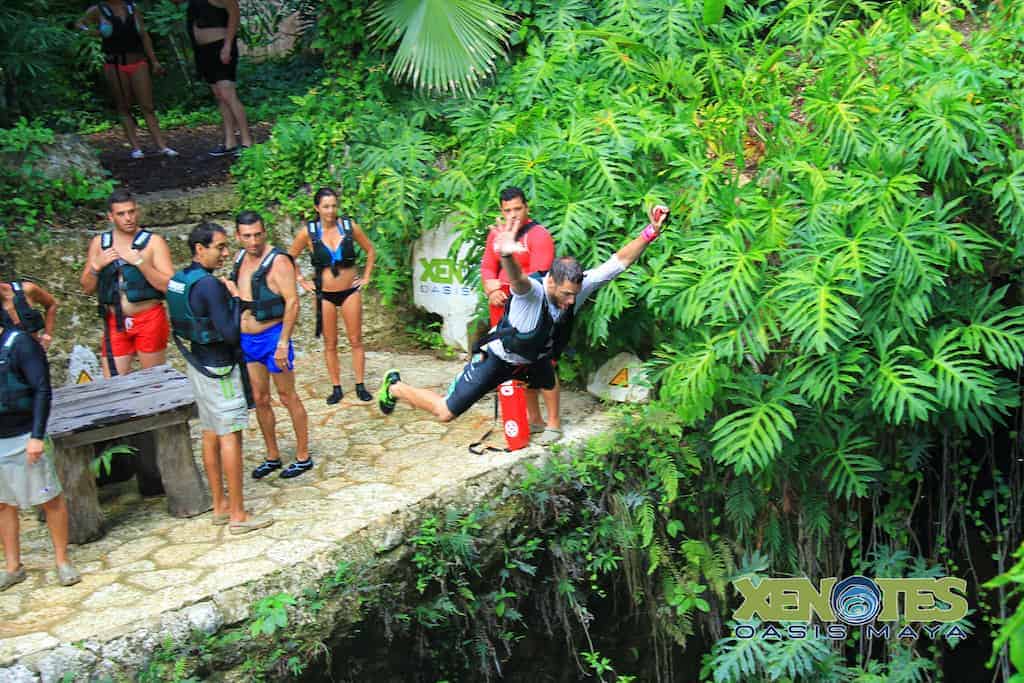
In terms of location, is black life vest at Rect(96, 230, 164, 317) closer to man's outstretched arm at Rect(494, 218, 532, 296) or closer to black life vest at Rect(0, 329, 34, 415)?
black life vest at Rect(0, 329, 34, 415)

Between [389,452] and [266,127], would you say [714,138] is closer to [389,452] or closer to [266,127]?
[389,452]

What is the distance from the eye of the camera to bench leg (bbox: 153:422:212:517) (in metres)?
6.38

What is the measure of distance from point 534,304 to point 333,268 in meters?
2.09

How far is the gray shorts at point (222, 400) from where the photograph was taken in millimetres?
6012

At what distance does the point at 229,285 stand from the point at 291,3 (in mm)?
5925

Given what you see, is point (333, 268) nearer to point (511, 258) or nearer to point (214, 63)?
point (511, 258)

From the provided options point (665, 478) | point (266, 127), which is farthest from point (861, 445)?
point (266, 127)

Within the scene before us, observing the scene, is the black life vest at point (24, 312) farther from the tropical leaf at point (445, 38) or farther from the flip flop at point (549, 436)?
the tropical leaf at point (445, 38)

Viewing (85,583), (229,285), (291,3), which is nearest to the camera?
(85,583)

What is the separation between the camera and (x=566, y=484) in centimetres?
695

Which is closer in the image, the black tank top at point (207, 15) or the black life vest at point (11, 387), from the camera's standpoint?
the black life vest at point (11, 387)

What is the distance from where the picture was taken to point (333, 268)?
7707 millimetres

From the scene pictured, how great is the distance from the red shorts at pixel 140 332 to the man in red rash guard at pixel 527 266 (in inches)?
87.6
